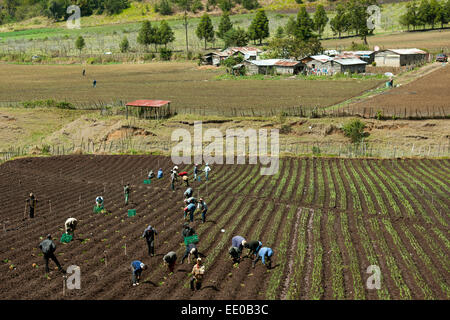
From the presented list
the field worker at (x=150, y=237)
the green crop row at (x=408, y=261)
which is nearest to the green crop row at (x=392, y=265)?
the green crop row at (x=408, y=261)

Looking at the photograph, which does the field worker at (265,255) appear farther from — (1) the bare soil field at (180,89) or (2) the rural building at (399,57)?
(2) the rural building at (399,57)

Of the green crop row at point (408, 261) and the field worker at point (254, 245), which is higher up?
the field worker at point (254, 245)

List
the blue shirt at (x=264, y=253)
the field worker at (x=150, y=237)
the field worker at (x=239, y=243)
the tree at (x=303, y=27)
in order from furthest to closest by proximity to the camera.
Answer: the tree at (x=303, y=27), the field worker at (x=150, y=237), the field worker at (x=239, y=243), the blue shirt at (x=264, y=253)

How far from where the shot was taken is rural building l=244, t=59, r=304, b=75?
263 feet

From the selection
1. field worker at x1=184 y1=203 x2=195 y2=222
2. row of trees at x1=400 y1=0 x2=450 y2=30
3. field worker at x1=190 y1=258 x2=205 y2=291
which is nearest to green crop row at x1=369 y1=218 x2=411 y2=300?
field worker at x1=190 y1=258 x2=205 y2=291

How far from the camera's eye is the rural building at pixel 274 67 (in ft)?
263

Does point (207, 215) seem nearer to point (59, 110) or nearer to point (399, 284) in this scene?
point (399, 284)

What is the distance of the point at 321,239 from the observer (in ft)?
65.8

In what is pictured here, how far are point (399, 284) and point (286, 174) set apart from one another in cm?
1752

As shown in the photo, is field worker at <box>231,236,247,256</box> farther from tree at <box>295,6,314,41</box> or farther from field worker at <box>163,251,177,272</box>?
tree at <box>295,6,314,41</box>

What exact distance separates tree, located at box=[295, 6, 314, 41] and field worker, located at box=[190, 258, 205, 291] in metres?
101

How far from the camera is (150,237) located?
17.7 m

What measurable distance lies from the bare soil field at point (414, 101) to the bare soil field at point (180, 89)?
441 cm
